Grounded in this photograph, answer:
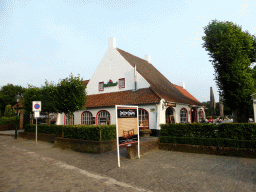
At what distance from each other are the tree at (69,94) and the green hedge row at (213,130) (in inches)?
267

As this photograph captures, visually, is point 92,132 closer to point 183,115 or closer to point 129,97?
point 129,97

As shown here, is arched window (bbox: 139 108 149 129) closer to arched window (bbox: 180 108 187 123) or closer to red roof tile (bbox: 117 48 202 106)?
red roof tile (bbox: 117 48 202 106)

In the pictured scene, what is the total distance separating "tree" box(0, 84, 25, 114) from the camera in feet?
189

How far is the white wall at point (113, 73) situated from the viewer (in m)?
19.7

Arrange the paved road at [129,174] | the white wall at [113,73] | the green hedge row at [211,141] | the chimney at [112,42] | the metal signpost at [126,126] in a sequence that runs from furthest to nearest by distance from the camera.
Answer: the chimney at [112,42] → the white wall at [113,73] → the green hedge row at [211,141] → the metal signpost at [126,126] → the paved road at [129,174]

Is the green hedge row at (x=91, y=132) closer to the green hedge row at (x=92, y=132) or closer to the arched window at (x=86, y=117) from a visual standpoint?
the green hedge row at (x=92, y=132)

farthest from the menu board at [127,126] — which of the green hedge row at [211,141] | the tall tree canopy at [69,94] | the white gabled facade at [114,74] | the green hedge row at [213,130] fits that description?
the white gabled facade at [114,74]

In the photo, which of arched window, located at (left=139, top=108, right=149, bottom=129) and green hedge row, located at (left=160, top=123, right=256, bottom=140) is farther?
arched window, located at (left=139, top=108, right=149, bottom=129)

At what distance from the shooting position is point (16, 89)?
6091 cm

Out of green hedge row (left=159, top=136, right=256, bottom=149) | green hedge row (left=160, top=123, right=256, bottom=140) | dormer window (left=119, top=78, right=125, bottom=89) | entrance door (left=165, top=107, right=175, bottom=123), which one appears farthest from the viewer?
dormer window (left=119, top=78, right=125, bottom=89)

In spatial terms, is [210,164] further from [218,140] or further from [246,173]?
[218,140]

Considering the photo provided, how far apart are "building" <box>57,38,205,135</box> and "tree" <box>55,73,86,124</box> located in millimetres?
3854

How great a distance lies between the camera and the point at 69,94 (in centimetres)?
1397

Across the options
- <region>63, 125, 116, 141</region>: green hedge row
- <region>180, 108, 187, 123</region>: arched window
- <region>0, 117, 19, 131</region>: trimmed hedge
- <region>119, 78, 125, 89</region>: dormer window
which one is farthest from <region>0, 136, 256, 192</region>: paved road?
<region>0, 117, 19, 131</region>: trimmed hedge
